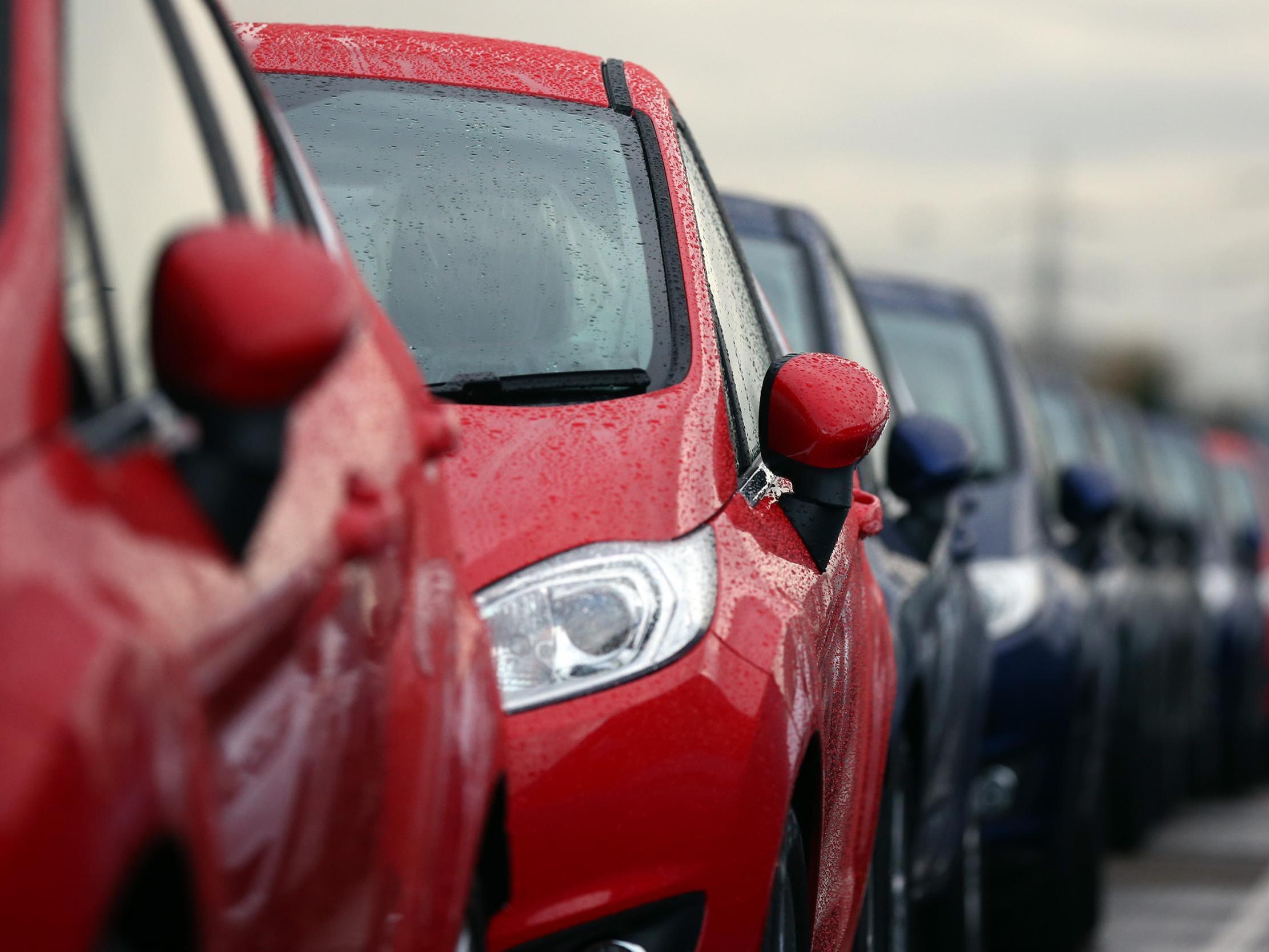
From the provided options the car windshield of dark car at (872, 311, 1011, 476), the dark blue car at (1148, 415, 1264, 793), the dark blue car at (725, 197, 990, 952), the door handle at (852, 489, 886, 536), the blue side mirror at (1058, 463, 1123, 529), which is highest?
the door handle at (852, 489, 886, 536)

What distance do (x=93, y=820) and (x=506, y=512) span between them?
2.03m

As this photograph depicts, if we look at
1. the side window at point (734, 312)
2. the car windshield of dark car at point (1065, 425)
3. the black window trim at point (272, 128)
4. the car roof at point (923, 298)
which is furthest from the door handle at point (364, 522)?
the car windshield of dark car at point (1065, 425)

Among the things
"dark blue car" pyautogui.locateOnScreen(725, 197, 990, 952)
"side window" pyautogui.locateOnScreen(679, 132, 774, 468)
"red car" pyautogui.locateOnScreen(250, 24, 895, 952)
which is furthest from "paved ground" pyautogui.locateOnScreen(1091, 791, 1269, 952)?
"side window" pyautogui.locateOnScreen(679, 132, 774, 468)

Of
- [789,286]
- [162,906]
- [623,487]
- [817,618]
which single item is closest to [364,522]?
[162,906]

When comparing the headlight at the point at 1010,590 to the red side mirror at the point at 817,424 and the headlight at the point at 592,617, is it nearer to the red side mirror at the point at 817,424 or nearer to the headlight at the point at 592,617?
the red side mirror at the point at 817,424

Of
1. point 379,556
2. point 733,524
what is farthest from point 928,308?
point 379,556

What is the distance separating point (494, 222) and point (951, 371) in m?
5.67

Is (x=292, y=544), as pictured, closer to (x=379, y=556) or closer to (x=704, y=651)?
(x=379, y=556)

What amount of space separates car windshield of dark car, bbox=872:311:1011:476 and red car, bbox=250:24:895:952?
4.45 m

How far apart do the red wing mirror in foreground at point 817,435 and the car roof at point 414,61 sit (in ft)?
2.37

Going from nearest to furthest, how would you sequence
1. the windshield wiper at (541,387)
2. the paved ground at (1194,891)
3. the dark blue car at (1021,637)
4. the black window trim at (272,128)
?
the black window trim at (272,128)
the windshield wiper at (541,387)
the dark blue car at (1021,637)
the paved ground at (1194,891)

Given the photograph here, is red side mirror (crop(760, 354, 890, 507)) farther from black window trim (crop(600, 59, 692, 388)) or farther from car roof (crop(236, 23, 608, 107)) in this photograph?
car roof (crop(236, 23, 608, 107))

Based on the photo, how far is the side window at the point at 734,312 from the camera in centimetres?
471

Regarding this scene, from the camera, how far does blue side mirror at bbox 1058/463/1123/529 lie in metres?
10.4
